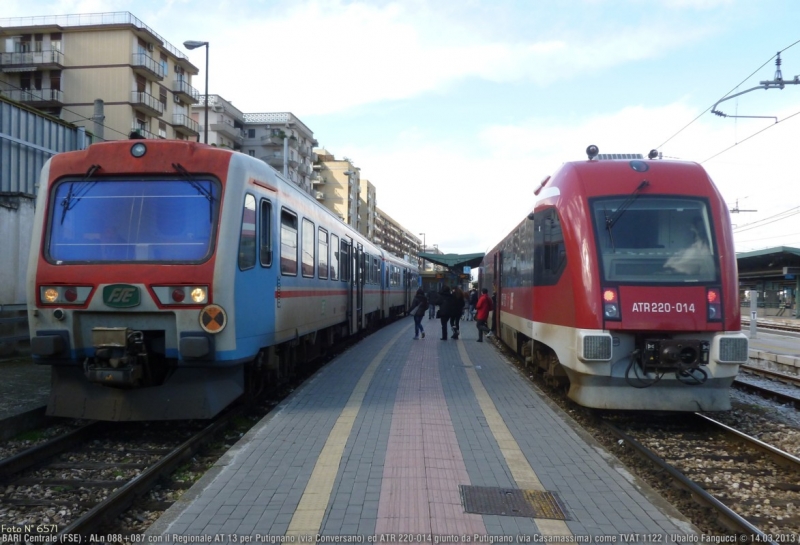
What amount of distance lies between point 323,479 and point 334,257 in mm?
8044

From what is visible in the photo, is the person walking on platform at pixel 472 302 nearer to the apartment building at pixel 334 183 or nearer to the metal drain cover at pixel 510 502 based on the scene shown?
the metal drain cover at pixel 510 502

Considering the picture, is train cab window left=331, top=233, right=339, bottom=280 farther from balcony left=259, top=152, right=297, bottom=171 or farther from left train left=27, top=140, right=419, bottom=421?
balcony left=259, top=152, right=297, bottom=171

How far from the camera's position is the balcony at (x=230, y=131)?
57681mm

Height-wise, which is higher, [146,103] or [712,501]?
[146,103]

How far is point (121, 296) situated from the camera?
6473mm

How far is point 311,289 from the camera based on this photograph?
10.4 meters

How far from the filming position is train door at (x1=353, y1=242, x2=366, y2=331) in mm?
16094

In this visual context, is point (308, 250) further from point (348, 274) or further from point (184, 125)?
point (184, 125)

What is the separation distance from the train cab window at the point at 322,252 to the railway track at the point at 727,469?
5.66 meters

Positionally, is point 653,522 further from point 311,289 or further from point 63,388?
point 311,289

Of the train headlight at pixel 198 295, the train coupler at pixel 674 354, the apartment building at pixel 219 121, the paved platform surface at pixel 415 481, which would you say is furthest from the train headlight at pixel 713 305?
the apartment building at pixel 219 121

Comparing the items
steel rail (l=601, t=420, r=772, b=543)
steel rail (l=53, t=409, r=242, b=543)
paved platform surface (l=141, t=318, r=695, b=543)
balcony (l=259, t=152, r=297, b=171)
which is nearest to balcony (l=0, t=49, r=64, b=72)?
balcony (l=259, t=152, r=297, b=171)

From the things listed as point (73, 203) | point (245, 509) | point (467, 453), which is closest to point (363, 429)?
point (467, 453)

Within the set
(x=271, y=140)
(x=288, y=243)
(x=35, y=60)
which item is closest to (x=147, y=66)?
(x=35, y=60)
